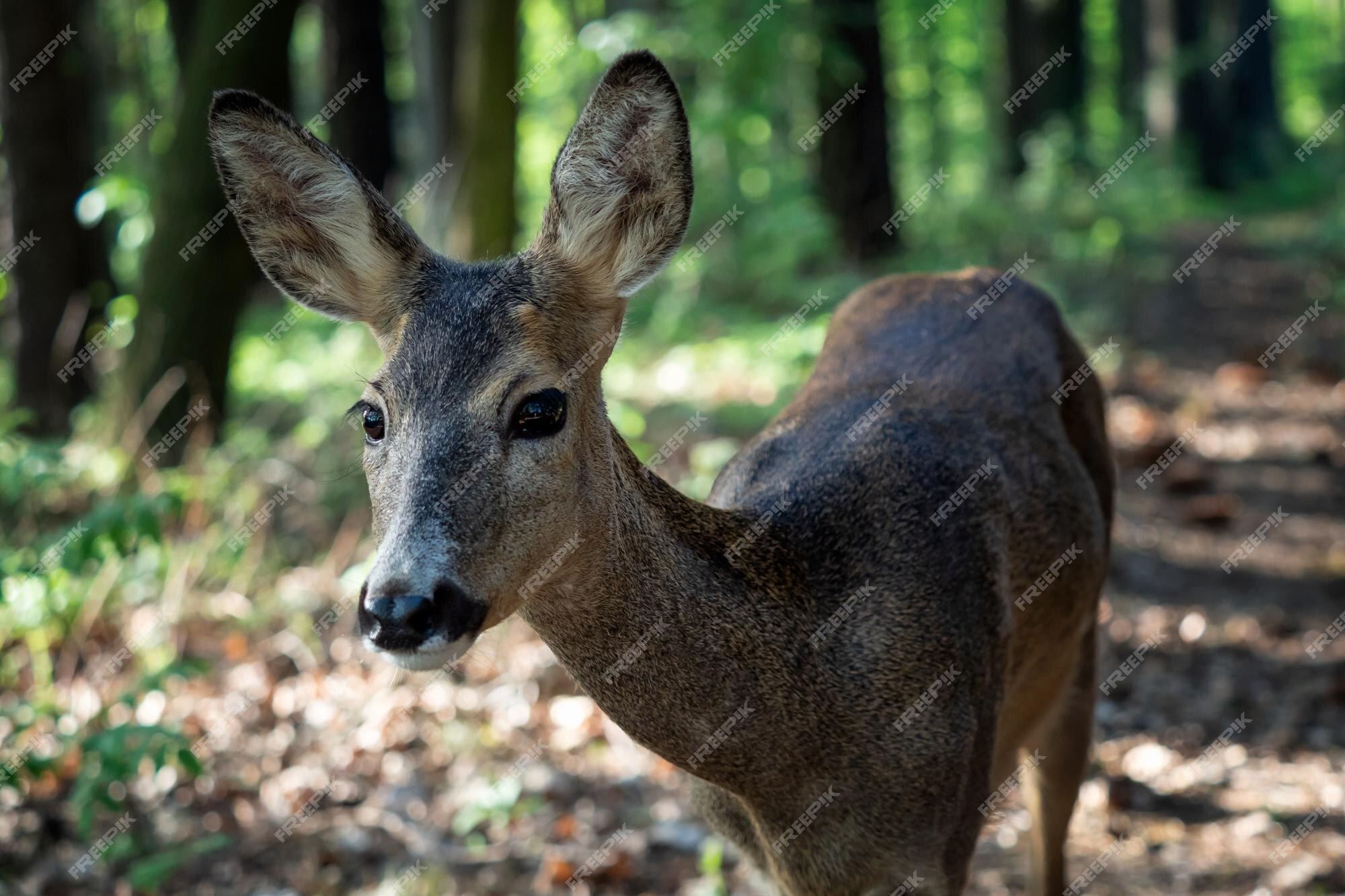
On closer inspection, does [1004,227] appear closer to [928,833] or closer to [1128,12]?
[928,833]

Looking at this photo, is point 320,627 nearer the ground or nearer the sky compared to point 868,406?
nearer the ground

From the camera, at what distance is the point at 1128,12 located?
1460 inches

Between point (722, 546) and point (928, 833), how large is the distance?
0.93 metres

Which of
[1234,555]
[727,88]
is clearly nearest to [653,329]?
[727,88]

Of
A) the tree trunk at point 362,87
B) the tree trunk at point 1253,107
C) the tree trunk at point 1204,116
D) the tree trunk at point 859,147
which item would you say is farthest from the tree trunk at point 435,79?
the tree trunk at point 1253,107

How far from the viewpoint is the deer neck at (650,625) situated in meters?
3.19

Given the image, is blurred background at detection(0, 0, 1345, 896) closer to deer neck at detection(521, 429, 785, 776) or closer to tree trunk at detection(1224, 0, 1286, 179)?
deer neck at detection(521, 429, 785, 776)

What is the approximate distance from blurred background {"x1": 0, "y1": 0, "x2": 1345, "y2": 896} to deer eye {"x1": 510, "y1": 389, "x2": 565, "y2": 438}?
33.7 inches

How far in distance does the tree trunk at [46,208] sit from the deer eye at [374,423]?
667 centimetres

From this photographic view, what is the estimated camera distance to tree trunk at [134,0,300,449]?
8.13 m

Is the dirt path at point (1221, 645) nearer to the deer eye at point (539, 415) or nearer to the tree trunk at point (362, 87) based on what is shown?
the deer eye at point (539, 415)

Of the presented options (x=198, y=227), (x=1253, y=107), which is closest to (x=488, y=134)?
(x=198, y=227)

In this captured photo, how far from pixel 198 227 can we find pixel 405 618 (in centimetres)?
632

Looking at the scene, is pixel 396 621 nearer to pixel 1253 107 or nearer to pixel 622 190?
pixel 622 190
